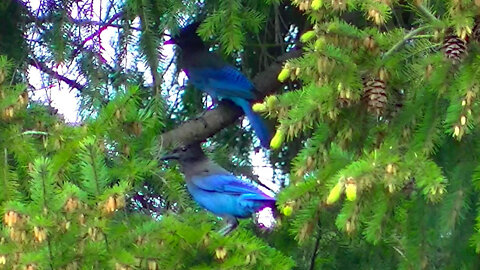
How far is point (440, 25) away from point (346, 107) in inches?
12.9

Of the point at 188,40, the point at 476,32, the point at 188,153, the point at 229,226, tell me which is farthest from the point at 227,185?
the point at 476,32

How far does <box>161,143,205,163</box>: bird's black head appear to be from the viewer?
4.23m

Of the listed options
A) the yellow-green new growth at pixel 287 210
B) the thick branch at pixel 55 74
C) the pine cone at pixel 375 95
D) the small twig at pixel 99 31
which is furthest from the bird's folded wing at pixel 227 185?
the pine cone at pixel 375 95

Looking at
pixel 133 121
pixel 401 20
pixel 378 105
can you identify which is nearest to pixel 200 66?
pixel 401 20

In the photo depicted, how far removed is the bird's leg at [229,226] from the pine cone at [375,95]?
734 millimetres

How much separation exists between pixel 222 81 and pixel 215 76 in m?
0.05

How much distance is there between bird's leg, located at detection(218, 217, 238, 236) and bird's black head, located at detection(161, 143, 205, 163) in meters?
0.51

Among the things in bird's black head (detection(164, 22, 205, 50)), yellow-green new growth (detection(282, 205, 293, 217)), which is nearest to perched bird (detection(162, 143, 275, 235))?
bird's black head (detection(164, 22, 205, 50))

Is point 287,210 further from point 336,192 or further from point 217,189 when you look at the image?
point 217,189

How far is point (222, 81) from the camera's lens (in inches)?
189

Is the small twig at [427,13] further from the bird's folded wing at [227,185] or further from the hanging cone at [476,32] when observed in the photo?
the bird's folded wing at [227,185]

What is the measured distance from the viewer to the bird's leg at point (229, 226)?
125 inches

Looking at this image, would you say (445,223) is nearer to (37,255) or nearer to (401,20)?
(37,255)

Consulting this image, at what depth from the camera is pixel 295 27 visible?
466 centimetres
